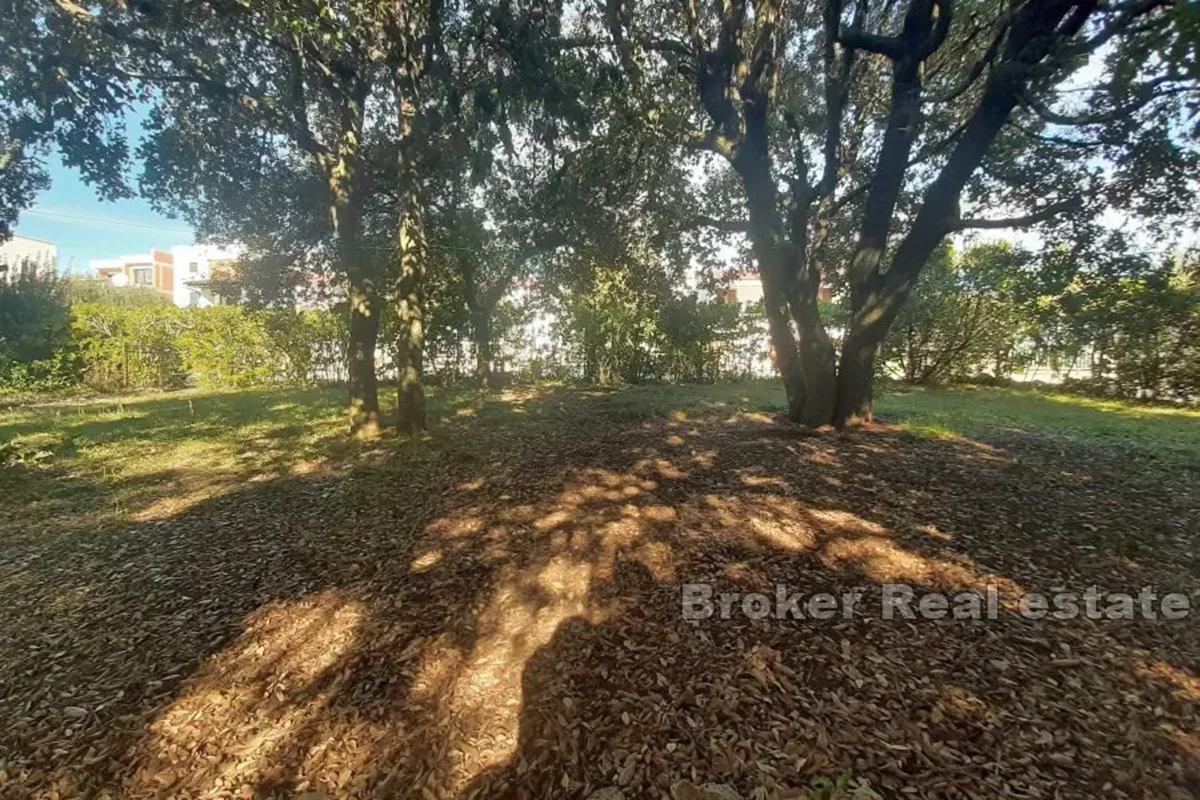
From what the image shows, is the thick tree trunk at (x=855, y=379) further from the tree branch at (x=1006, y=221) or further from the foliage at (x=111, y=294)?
the foliage at (x=111, y=294)

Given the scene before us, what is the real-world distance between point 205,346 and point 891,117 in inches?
559

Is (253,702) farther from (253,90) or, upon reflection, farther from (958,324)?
(958,324)

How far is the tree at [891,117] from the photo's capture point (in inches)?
221

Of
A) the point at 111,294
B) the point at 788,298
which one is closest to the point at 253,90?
the point at 788,298

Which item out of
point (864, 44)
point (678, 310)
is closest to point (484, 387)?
point (678, 310)

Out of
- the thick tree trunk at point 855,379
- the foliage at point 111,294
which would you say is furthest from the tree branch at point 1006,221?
the foliage at point 111,294

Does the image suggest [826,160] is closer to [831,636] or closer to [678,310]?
[678,310]

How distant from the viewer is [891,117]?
6.32 metres

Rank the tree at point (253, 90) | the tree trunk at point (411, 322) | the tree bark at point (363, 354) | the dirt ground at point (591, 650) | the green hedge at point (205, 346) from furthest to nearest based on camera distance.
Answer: the green hedge at point (205, 346) → the tree bark at point (363, 354) → the tree trunk at point (411, 322) → the tree at point (253, 90) → the dirt ground at point (591, 650)

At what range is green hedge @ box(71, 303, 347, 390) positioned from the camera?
11961mm

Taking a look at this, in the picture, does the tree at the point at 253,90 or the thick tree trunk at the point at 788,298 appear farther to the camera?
the thick tree trunk at the point at 788,298

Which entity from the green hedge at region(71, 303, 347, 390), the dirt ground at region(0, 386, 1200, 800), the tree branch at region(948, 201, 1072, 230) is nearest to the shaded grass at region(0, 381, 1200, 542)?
the dirt ground at region(0, 386, 1200, 800)

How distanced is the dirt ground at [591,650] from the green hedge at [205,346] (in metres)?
9.11

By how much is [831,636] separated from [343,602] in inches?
105
